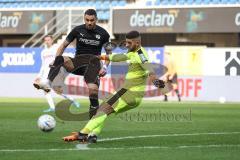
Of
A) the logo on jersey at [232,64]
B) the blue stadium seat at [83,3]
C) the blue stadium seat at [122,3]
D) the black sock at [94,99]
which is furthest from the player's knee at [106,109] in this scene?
the blue stadium seat at [83,3]

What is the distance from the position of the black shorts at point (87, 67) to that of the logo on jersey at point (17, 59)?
20600 mm

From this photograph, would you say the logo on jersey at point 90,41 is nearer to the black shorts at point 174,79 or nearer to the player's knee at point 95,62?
the player's knee at point 95,62

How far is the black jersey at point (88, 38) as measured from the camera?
13.3 metres

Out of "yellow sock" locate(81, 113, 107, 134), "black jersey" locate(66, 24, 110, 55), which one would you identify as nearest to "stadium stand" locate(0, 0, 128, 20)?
"black jersey" locate(66, 24, 110, 55)

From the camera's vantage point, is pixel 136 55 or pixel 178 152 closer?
pixel 178 152

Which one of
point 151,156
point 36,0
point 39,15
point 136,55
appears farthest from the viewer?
point 36,0

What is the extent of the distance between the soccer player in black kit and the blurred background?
16.9 meters

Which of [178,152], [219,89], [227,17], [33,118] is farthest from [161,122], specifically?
[227,17]

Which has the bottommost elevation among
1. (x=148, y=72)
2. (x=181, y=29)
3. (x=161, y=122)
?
(x=161, y=122)

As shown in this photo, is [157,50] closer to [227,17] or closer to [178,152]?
[227,17]

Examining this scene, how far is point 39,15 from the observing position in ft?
122

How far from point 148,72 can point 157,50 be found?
20.8 metres

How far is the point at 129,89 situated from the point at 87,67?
96.9 inches

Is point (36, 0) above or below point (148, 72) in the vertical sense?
above
